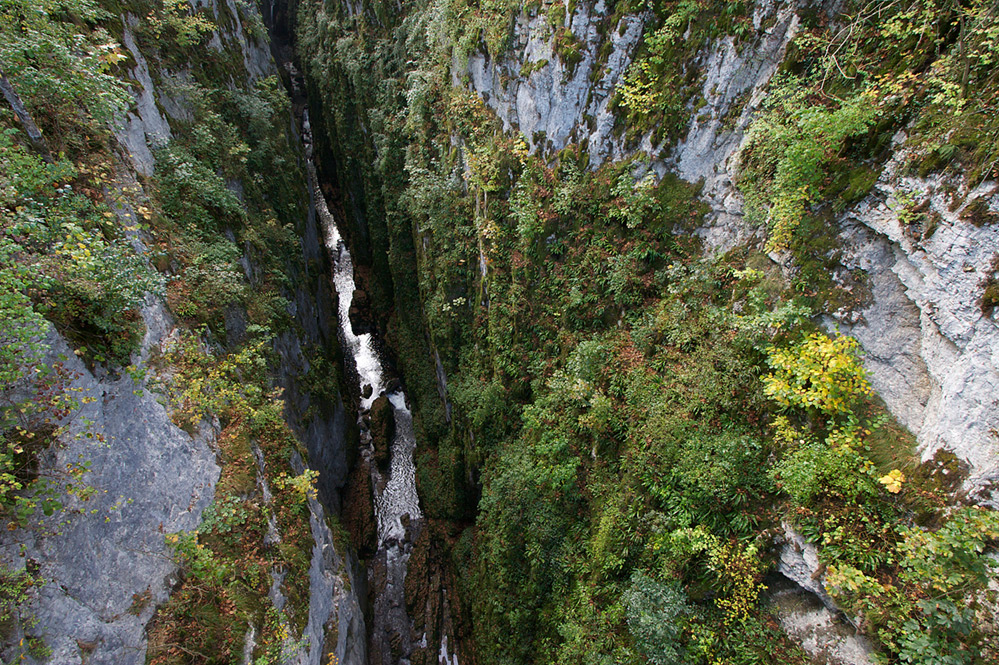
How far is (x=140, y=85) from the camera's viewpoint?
34.7 ft

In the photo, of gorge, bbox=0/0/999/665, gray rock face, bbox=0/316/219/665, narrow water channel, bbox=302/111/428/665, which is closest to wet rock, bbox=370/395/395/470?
narrow water channel, bbox=302/111/428/665

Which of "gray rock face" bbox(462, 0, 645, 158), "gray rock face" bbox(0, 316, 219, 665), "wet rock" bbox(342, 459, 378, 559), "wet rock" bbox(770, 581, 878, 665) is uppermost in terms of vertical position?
"gray rock face" bbox(462, 0, 645, 158)

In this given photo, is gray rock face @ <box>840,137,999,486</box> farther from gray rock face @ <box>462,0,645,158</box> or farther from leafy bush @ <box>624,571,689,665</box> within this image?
gray rock face @ <box>462,0,645,158</box>

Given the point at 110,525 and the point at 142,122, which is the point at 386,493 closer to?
the point at 110,525

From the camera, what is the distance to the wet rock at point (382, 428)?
62.1ft

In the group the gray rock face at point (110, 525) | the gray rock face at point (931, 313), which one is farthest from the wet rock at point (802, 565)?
the gray rock face at point (110, 525)

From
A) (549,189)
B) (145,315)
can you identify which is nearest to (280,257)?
(145,315)

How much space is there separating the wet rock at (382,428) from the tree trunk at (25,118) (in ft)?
47.2

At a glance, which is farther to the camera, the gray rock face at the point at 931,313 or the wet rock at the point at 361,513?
the wet rock at the point at 361,513

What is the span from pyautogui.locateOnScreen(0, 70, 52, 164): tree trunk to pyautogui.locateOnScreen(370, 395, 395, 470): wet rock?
47.2ft

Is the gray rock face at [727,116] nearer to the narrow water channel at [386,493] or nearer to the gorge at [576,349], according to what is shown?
the gorge at [576,349]

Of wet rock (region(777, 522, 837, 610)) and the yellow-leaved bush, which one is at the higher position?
the yellow-leaved bush

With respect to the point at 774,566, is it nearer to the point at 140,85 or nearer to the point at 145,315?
the point at 145,315

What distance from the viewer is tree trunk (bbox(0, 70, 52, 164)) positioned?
671 cm
